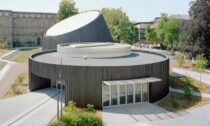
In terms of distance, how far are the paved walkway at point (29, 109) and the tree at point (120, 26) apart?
46.0 m

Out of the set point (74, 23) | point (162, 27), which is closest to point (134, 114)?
point (74, 23)

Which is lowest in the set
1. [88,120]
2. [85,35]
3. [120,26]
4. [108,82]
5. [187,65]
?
[88,120]

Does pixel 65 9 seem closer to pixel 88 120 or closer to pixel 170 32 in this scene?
pixel 170 32

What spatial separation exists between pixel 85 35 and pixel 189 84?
15.9 metres

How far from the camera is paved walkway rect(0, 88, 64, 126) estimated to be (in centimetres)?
1991

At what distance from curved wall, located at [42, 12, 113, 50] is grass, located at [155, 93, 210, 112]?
55.5ft

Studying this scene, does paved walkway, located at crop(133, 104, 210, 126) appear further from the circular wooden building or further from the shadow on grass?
the circular wooden building

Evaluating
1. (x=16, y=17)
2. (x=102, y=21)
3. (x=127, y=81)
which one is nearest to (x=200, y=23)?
(x=102, y=21)

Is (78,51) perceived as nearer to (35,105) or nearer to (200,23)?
(35,105)

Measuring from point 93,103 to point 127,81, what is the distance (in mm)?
3209

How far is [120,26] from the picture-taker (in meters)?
72.4

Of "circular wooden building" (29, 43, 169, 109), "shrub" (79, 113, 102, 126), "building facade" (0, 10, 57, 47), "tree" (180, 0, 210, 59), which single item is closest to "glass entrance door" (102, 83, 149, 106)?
"circular wooden building" (29, 43, 169, 109)

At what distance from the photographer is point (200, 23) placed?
44031 mm

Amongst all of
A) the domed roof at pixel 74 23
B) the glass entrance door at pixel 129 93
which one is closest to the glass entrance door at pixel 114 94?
the glass entrance door at pixel 129 93
